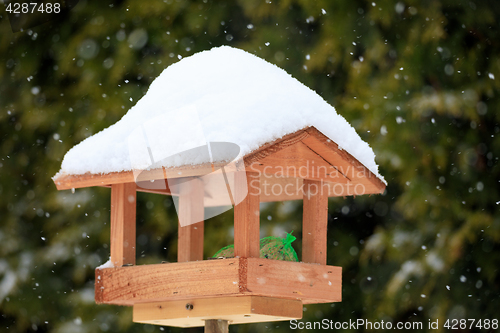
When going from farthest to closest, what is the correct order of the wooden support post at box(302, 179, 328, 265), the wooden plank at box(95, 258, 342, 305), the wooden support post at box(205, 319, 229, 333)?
1. the wooden support post at box(302, 179, 328, 265)
2. the wooden support post at box(205, 319, 229, 333)
3. the wooden plank at box(95, 258, 342, 305)

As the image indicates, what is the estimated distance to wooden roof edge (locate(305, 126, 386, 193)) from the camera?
1.91 meters

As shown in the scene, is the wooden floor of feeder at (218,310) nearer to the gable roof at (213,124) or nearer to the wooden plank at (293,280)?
the wooden plank at (293,280)

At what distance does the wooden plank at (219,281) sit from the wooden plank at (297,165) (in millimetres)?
290

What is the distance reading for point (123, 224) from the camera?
7.14 ft

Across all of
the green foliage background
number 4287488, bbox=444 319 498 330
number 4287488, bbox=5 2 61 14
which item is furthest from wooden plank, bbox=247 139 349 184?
number 4287488, bbox=5 2 61 14

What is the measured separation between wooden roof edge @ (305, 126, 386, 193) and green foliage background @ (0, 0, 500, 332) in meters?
1.61

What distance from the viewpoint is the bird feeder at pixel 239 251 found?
6.06ft

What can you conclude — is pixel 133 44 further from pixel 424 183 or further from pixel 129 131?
pixel 129 131

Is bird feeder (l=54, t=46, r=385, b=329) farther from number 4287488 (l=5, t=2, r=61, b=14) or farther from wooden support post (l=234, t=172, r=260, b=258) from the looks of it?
number 4287488 (l=5, t=2, r=61, b=14)

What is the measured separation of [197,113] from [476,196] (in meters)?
2.53

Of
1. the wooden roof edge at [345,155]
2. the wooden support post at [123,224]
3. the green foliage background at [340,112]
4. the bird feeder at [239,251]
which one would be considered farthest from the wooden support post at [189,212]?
the green foliage background at [340,112]

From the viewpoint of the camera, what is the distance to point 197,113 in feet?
6.13

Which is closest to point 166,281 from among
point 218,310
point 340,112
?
point 218,310

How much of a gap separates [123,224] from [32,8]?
11.8ft
